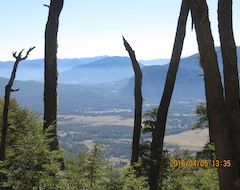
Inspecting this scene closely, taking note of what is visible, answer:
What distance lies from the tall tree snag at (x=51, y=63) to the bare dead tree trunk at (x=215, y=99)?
392cm

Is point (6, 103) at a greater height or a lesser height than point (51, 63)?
lesser

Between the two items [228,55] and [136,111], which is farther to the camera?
[136,111]

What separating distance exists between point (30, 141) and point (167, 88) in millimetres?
4101

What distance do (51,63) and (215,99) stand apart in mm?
4362

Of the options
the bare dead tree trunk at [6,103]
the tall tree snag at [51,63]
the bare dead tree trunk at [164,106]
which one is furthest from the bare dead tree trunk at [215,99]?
the bare dead tree trunk at [6,103]

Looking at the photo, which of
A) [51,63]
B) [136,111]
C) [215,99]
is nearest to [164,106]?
[136,111]

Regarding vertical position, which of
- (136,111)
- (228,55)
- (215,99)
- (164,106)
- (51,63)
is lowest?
(136,111)

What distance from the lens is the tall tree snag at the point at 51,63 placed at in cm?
768

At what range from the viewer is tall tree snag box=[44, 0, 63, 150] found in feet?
25.2

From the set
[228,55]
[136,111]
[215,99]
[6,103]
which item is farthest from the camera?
[136,111]

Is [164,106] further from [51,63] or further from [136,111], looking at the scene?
[51,63]

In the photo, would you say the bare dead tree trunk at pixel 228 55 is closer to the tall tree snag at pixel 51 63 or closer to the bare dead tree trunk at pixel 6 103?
the tall tree snag at pixel 51 63

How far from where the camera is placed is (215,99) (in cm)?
460

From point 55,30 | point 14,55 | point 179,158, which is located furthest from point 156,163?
point 14,55
